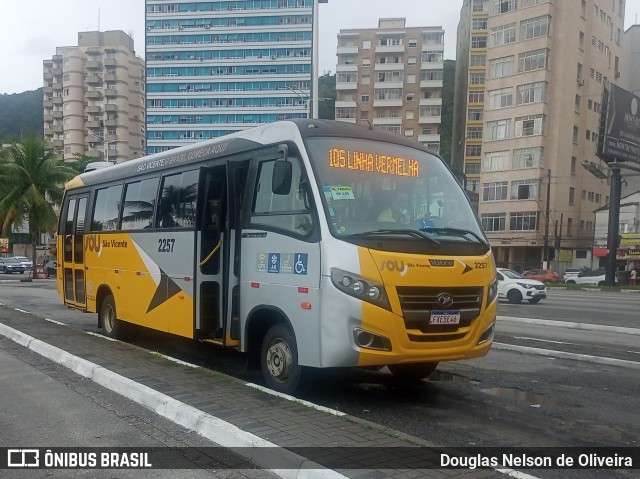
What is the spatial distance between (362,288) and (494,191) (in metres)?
55.7

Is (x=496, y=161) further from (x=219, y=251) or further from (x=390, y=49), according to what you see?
(x=219, y=251)

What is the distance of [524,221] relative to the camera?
5612 centimetres

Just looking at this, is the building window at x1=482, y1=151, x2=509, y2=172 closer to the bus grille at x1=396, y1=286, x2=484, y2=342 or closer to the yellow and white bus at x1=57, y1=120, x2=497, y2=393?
the yellow and white bus at x1=57, y1=120, x2=497, y2=393

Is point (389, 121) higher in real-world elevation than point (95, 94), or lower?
lower

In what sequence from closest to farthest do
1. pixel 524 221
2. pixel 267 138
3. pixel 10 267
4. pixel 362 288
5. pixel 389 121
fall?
pixel 362 288, pixel 267 138, pixel 10 267, pixel 524 221, pixel 389 121

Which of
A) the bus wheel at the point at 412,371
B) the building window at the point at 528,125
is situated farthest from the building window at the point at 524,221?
the bus wheel at the point at 412,371

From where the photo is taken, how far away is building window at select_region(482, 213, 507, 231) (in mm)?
57719

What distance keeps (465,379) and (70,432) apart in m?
4.93

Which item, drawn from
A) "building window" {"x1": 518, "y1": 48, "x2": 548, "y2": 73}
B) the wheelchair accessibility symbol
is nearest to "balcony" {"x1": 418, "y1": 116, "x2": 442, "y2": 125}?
"building window" {"x1": 518, "y1": 48, "x2": 548, "y2": 73}

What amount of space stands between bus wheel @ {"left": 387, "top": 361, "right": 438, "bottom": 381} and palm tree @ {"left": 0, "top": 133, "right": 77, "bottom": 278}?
3311cm

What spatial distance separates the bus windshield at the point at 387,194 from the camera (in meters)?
6.26

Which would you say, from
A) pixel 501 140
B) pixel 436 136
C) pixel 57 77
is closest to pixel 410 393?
pixel 501 140

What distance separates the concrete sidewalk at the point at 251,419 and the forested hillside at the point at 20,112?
337 feet

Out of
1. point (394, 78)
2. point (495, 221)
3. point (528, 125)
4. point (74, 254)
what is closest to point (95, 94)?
point (394, 78)
